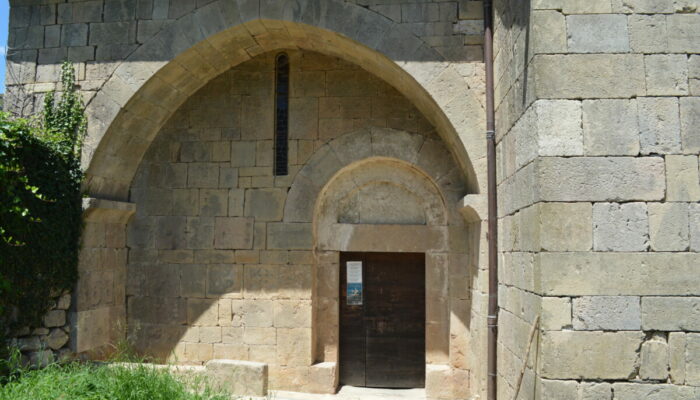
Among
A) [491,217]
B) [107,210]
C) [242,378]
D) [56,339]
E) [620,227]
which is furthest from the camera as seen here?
[107,210]

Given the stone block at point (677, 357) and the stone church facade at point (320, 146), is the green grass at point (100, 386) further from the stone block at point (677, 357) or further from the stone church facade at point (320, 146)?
the stone block at point (677, 357)

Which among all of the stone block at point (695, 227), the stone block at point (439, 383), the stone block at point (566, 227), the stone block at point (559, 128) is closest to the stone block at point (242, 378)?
the stone block at point (439, 383)

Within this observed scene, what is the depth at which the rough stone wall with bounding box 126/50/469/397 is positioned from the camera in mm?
6738

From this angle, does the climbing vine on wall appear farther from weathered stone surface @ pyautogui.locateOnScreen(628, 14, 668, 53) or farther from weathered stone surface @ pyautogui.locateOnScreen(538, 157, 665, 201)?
weathered stone surface @ pyautogui.locateOnScreen(628, 14, 668, 53)

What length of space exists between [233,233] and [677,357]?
494cm

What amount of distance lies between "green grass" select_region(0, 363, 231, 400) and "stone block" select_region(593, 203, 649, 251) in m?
3.49

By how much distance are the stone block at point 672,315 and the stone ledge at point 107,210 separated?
5587 mm

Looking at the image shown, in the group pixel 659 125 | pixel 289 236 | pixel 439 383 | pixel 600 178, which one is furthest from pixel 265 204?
pixel 659 125

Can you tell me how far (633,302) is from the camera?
3822mm

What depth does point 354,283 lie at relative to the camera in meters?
6.96

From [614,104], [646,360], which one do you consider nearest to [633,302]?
[646,360]

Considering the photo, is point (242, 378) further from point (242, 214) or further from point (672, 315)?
point (672, 315)

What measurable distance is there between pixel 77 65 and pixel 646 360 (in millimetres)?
6405

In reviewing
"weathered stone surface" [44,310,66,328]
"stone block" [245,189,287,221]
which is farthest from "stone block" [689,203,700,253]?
"weathered stone surface" [44,310,66,328]
